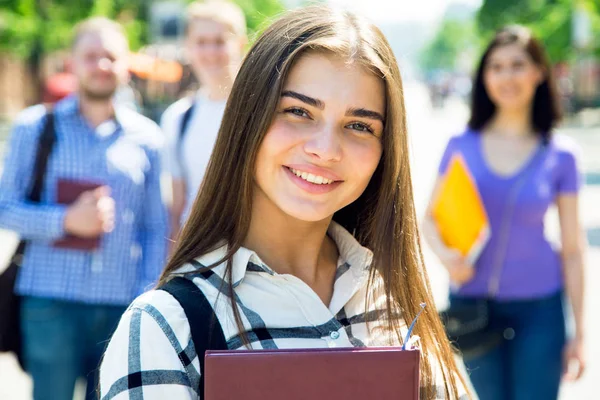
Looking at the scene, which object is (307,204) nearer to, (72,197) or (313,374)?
(313,374)

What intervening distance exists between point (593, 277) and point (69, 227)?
638 cm

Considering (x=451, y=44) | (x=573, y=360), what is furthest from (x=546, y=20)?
(x=451, y=44)

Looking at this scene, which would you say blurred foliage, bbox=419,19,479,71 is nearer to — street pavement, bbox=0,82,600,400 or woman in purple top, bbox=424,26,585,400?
Result: street pavement, bbox=0,82,600,400

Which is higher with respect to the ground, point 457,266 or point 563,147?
point 563,147

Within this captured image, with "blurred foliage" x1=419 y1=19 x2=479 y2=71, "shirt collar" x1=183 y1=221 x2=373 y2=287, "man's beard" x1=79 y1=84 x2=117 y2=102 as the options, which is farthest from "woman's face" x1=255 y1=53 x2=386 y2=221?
"blurred foliage" x1=419 y1=19 x2=479 y2=71

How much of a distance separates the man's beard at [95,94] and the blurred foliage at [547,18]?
1623cm

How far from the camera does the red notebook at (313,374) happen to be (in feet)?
4.45

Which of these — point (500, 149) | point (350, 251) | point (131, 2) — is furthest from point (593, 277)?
point (131, 2)

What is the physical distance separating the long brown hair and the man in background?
2002 millimetres

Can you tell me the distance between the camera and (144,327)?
1.47m

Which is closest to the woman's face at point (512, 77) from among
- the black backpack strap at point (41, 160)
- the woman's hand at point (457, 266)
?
the woman's hand at point (457, 266)

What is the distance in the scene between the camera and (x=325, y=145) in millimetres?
1672

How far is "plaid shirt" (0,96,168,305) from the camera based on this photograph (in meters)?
3.71

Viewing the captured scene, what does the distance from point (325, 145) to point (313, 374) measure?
497 mm
